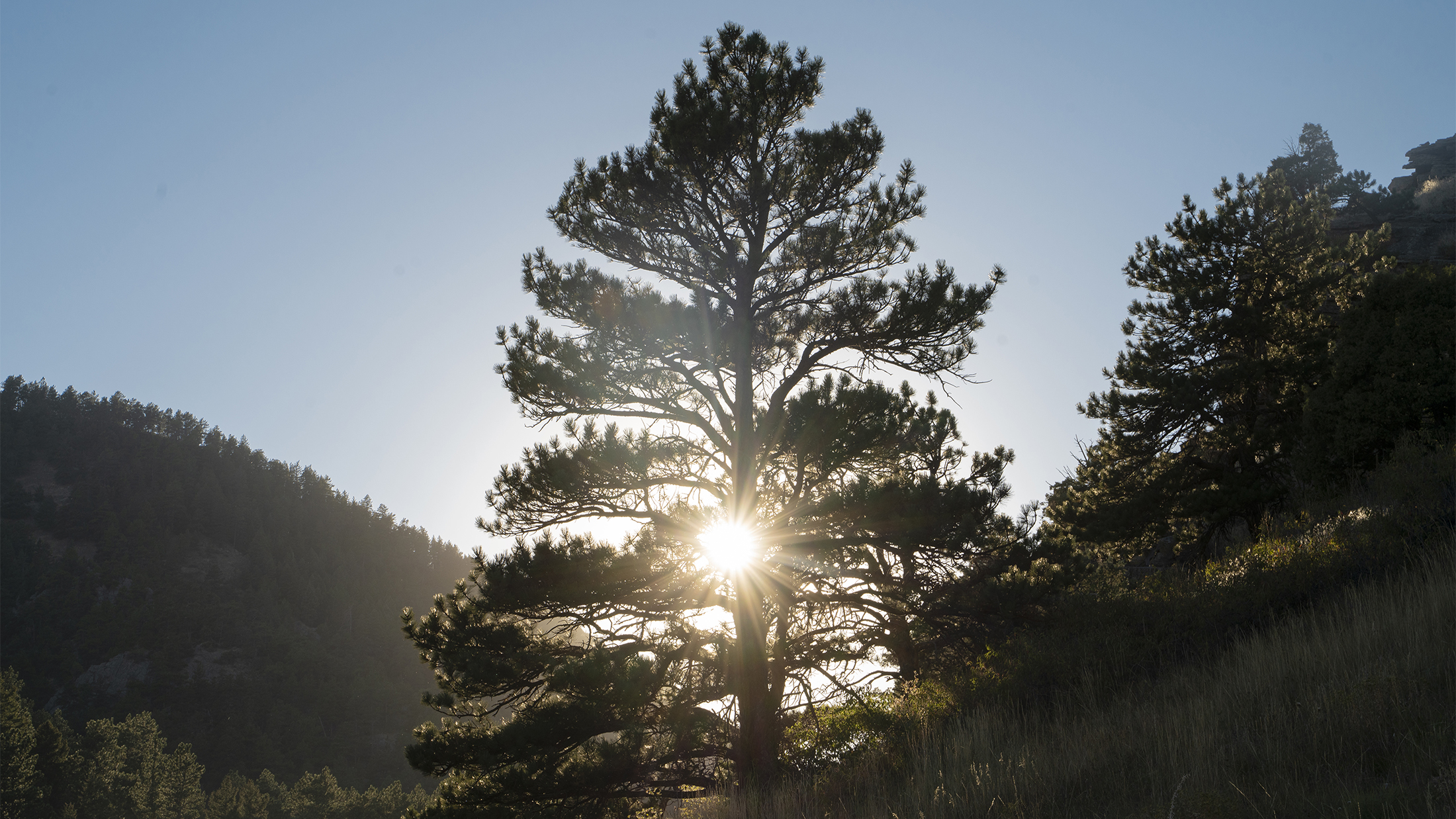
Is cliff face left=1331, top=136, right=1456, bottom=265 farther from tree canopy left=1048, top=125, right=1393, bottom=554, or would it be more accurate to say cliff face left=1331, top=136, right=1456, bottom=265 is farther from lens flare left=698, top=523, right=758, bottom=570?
lens flare left=698, top=523, right=758, bottom=570

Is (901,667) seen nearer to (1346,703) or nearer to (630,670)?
(630,670)

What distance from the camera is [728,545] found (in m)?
10.4

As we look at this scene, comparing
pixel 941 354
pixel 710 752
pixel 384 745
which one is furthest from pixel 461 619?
pixel 384 745

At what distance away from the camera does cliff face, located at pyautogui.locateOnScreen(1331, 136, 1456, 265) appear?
27844 millimetres

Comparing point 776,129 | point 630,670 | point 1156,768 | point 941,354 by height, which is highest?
point 776,129

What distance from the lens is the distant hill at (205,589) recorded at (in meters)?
99.8

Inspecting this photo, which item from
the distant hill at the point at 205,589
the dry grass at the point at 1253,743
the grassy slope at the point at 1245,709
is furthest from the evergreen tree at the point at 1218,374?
the distant hill at the point at 205,589

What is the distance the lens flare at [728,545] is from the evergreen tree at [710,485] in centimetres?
4

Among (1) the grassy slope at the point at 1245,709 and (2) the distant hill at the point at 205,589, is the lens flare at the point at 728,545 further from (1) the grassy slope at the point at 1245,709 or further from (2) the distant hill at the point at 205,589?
(2) the distant hill at the point at 205,589

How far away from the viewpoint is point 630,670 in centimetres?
840

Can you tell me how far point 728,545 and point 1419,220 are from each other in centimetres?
3890

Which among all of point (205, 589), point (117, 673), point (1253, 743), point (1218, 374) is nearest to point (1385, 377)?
point (1218, 374)

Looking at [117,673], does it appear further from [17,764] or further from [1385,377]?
[1385,377]

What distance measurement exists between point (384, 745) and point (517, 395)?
11079cm
